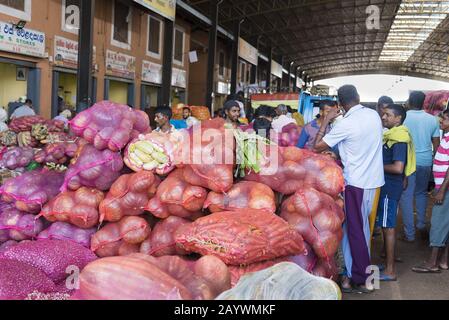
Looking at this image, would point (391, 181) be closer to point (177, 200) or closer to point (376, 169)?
point (376, 169)

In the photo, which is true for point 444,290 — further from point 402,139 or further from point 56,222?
point 56,222

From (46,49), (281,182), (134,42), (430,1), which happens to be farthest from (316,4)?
(281,182)

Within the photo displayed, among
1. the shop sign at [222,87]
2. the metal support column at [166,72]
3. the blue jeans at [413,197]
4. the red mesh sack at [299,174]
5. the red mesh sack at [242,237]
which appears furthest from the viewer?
the shop sign at [222,87]

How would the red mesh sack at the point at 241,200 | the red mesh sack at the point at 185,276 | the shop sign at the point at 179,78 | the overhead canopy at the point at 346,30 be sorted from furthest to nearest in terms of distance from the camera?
the overhead canopy at the point at 346,30 < the shop sign at the point at 179,78 < the red mesh sack at the point at 241,200 < the red mesh sack at the point at 185,276

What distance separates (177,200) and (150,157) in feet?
1.27

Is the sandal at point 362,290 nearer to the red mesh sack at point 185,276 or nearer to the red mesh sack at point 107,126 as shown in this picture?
the red mesh sack at point 107,126

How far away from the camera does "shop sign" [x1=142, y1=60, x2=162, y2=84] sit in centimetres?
1642

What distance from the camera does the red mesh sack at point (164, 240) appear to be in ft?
8.73

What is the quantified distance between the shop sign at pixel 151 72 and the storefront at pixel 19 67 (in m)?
5.25

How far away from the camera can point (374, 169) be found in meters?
3.81

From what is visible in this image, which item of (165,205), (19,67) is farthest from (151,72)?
(165,205)

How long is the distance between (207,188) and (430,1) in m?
24.0

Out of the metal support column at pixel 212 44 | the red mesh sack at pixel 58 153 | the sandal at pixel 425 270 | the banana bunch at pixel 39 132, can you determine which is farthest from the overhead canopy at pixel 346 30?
the red mesh sack at pixel 58 153

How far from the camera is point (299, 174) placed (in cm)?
300
